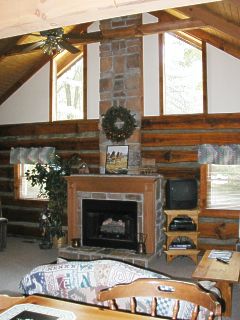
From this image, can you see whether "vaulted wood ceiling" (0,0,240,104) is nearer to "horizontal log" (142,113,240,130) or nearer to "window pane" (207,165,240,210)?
"horizontal log" (142,113,240,130)

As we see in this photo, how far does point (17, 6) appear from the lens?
1.74 m

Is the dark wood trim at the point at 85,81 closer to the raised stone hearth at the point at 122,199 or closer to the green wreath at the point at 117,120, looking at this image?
the green wreath at the point at 117,120

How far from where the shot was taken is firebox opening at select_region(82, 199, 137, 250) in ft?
19.0

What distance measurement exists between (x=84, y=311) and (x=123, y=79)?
16.7 ft

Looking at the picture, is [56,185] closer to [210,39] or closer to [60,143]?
[60,143]

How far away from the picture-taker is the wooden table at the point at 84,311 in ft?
4.85

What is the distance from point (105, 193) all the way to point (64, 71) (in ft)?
9.22

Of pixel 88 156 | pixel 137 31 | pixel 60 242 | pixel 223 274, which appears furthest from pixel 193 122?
pixel 60 242

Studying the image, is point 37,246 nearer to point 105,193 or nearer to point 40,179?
point 40,179

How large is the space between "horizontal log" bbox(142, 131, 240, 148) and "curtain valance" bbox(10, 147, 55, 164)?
201 cm

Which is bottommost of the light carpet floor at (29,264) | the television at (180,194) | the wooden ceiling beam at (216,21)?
the light carpet floor at (29,264)

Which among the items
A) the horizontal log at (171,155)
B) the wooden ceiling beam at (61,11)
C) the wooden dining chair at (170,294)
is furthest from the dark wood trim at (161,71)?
the wooden dining chair at (170,294)

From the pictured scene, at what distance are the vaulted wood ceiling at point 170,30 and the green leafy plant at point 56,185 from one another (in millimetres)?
2031

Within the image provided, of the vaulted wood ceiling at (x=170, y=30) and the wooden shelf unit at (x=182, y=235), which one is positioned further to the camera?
the wooden shelf unit at (x=182, y=235)
